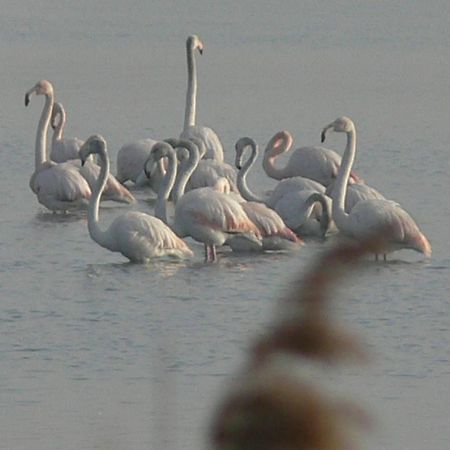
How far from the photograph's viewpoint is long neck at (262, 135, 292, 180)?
1595 cm

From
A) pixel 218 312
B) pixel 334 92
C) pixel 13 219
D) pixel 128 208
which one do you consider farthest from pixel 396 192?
pixel 334 92

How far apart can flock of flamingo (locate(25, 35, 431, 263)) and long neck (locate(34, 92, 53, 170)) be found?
1 cm

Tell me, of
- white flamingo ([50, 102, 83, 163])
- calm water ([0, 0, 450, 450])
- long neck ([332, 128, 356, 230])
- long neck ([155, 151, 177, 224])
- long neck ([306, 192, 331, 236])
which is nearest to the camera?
calm water ([0, 0, 450, 450])

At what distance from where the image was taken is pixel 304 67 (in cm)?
2509

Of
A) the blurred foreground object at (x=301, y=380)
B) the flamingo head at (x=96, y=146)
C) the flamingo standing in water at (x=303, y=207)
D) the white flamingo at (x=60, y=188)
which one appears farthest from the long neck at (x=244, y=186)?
the blurred foreground object at (x=301, y=380)

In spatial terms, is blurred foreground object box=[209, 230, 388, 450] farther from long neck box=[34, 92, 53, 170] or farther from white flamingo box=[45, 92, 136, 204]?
long neck box=[34, 92, 53, 170]

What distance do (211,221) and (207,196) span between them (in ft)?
0.98

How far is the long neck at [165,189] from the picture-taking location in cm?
1220

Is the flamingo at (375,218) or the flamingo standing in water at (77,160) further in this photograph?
the flamingo standing in water at (77,160)

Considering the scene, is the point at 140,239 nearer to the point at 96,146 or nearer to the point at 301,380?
the point at 96,146

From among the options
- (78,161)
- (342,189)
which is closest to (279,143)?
(78,161)

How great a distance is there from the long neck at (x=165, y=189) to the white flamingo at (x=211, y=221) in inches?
19.0

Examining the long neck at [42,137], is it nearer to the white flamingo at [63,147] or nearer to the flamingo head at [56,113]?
the white flamingo at [63,147]

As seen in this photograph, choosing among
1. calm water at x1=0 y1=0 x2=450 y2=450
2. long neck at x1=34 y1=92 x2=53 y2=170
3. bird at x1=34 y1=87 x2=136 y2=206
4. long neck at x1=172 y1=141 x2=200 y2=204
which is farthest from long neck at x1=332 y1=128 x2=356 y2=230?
long neck at x1=34 y1=92 x2=53 y2=170
